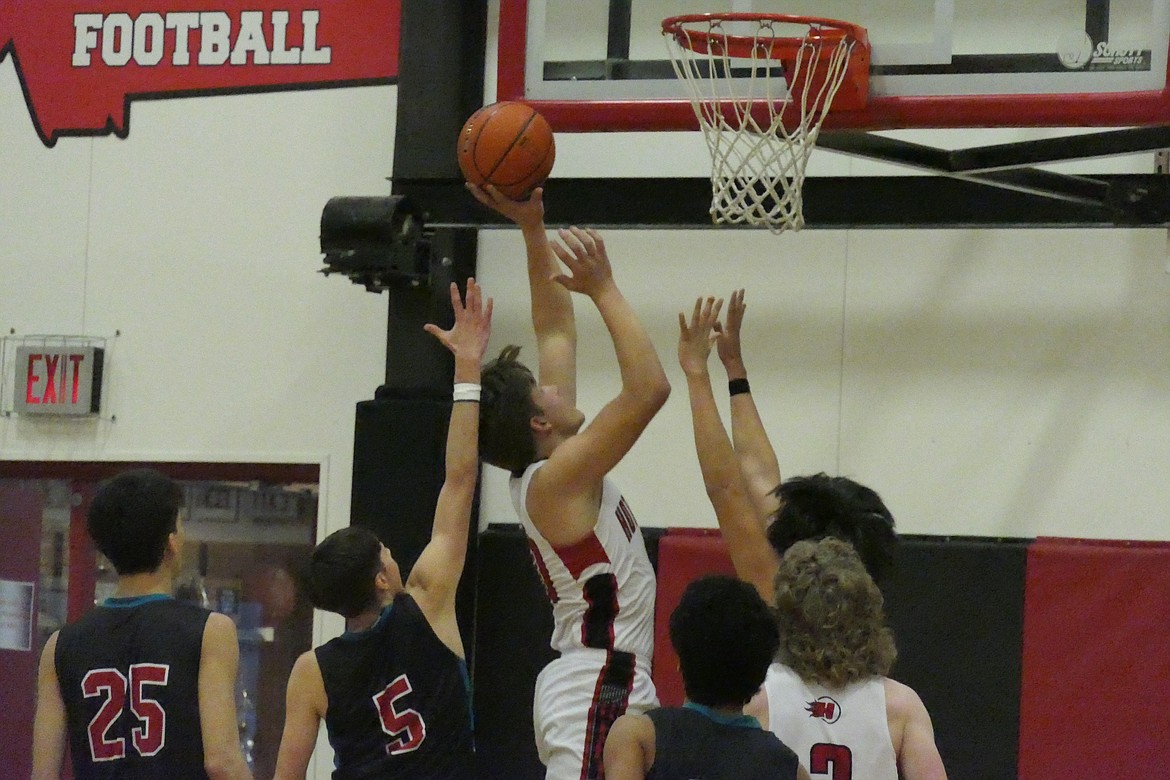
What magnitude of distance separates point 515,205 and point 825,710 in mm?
2056

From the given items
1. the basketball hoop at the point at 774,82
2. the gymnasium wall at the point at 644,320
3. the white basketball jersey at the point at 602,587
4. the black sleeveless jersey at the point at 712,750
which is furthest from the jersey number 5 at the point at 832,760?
the gymnasium wall at the point at 644,320

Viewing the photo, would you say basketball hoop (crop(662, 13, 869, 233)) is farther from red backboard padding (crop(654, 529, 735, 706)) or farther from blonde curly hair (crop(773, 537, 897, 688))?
blonde curly hair (crop(773, 537, 897, 688))

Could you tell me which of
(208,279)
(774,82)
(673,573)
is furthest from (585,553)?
(208,279)

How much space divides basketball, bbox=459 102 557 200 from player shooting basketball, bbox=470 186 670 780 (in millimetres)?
698

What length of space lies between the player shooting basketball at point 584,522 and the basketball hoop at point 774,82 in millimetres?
1070

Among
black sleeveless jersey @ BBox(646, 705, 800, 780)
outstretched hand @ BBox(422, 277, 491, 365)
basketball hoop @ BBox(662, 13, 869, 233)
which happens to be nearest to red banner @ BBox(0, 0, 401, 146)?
basketball hoop @ BBox(662, 13, 869, 233)

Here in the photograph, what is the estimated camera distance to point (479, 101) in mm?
6488

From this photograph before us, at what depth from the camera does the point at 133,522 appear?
354 cm

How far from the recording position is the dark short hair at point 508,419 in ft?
13.4

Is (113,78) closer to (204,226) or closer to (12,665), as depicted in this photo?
(204,226)

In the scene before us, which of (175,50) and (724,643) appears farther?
(175,50)

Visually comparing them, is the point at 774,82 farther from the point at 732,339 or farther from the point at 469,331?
the point at 469,331

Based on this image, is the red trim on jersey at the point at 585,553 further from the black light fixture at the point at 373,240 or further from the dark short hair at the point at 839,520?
the black light fixture at the point at 373,240

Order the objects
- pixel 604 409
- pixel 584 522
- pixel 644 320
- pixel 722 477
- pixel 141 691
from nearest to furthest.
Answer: pixel 141 691
pixel 604 409
pixel 584 522
pixel 722 477
pixel 644 320
